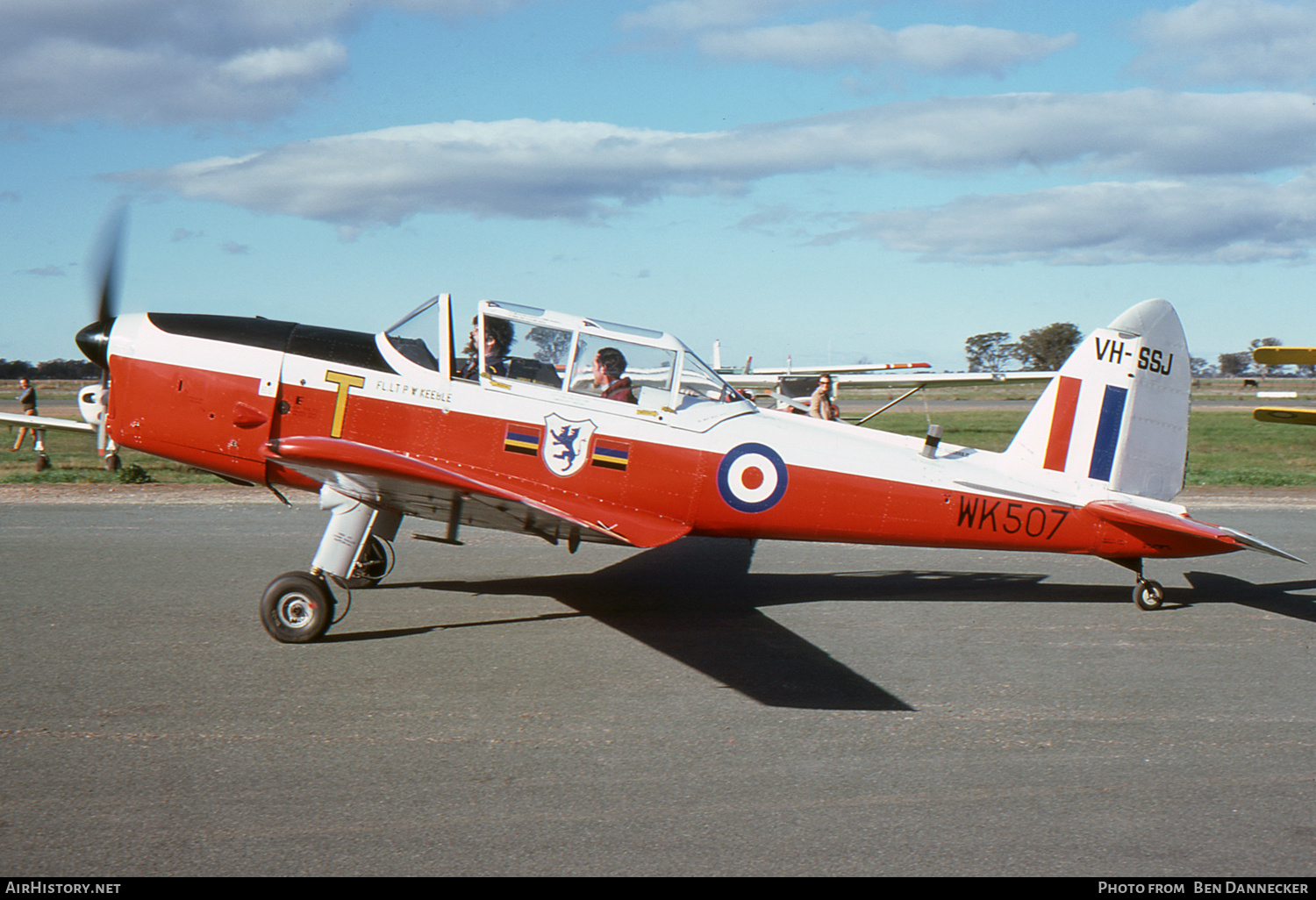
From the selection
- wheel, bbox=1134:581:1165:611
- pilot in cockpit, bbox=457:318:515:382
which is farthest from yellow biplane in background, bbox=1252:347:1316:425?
pilot in cockpit, bbox=457:318:515:382

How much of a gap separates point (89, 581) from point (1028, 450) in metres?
7.10

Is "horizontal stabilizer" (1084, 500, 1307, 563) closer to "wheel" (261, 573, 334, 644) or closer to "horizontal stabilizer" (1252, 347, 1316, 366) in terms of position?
"horizontal stabilizer" (1252, 347, 1316, 366)

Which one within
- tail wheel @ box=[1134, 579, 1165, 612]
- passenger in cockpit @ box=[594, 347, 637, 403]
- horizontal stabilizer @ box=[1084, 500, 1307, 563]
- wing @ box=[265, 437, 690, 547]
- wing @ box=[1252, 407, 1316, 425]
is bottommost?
tail wheel @ box=[1134, 579, 1165, 612]

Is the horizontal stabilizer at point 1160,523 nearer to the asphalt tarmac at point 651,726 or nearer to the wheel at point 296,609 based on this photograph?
the asphalt tarmac at point 651,726

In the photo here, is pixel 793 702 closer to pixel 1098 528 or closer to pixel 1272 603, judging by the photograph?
pixel 1098 528

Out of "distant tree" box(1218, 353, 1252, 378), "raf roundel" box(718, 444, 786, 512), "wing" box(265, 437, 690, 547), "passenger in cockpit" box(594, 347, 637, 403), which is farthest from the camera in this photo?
"distant tree" box(1218, 353, 1252, 378)

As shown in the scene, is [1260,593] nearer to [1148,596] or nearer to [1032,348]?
[1148,596]

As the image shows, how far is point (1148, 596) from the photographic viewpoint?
22.4 ft

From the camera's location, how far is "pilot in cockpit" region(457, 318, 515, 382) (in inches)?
239

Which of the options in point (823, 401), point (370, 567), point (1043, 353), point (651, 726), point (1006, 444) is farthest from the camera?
point (1043, 353)

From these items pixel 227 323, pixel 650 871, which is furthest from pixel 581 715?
pixel 227 323

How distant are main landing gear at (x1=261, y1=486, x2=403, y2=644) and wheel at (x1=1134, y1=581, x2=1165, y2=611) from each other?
5449 mm

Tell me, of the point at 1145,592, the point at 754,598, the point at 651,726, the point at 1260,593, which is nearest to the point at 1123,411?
the point at 1145,592

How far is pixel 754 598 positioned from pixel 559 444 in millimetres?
2103
